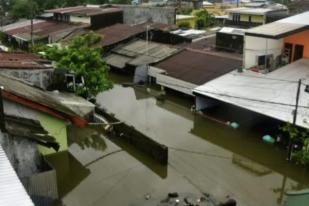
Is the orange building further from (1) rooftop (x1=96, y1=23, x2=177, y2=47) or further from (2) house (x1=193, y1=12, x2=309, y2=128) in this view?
(1) rooftop (x1=96, y1=23, x2=177, y2=47)

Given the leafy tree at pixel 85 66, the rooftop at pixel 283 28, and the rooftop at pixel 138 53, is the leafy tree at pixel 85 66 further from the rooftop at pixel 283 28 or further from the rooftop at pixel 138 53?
the rooftop at pixel 283 28

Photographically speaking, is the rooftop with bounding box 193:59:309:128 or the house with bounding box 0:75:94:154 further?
the rooftop with bounding box 193:59:309:128

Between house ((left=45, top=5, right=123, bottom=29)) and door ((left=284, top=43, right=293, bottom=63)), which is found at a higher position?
house ((left=45, top=5, right=123, bottom=29))

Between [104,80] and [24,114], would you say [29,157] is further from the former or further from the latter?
[104,80]

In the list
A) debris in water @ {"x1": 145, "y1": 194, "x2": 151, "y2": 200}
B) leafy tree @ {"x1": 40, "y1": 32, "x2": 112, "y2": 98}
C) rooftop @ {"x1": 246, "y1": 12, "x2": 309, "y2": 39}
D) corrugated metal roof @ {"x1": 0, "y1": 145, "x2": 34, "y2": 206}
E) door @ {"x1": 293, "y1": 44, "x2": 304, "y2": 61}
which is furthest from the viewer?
door @ {"x1": 293, "y1": 44, "x2": 304, "y2": 61}

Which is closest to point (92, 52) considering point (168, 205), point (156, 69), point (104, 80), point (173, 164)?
point (104, 80)

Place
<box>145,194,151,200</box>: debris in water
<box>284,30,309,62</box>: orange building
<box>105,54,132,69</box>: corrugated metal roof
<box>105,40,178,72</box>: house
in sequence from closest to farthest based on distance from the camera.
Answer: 1. <box>145,194,151,200</box>: debris in water
2. <box>284,30,309,62</box>: orange building
3. <box>105,40,178,72</box>: house
4. <box>105,54,132,69</box>: corrugated metal roof

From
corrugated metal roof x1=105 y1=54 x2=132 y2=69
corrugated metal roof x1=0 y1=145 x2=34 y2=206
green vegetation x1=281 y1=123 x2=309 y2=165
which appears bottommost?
green vegetation x1=281 y1=123 x2=309 y2=165

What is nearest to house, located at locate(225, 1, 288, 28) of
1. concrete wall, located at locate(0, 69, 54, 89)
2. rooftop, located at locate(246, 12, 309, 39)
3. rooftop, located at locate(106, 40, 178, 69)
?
rooftop, located at locate(106, 40, 178, 69)
